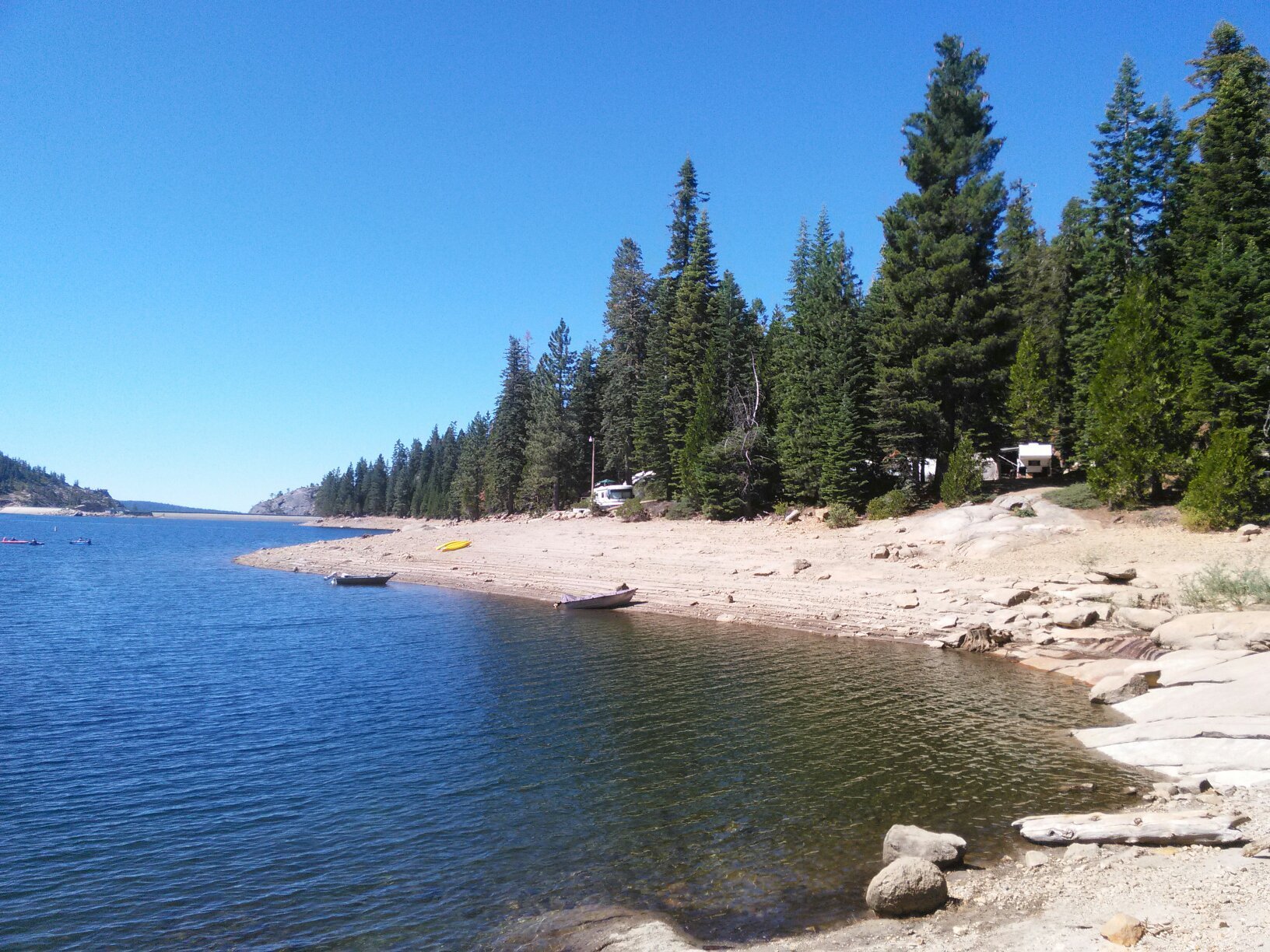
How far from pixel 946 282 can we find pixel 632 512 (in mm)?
23727

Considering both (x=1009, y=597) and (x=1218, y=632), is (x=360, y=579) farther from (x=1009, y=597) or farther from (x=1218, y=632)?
(x=1218, y=632)

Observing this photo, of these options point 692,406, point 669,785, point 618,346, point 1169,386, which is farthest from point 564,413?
point 669,785

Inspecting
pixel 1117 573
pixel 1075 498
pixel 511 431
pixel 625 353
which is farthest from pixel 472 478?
pixel 1117 573

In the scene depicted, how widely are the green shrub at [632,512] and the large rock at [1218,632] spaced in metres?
33.6

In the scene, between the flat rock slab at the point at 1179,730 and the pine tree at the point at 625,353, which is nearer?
the flat rock slab at the point at 1179,730

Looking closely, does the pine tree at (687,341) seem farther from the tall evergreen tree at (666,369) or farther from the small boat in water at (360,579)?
the small boat in water at (360,579)

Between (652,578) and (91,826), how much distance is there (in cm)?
2316

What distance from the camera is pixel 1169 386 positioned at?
27547 mm

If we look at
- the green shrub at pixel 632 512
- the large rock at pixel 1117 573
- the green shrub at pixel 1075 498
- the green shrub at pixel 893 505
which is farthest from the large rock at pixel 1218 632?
the green shrub at pixel 632 512

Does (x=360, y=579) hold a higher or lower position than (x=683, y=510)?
lower

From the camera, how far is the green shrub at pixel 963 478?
33.8 meters

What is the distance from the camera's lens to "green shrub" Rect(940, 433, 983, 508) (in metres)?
33.8

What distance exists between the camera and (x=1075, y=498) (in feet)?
97.4

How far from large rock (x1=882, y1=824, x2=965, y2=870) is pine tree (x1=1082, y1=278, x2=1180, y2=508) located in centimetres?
2474
